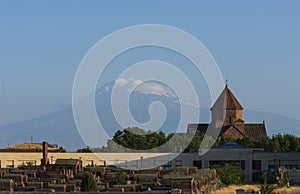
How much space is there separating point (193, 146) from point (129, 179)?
5304cm

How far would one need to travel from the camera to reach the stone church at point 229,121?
378 feet

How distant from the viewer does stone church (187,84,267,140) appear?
11531cm

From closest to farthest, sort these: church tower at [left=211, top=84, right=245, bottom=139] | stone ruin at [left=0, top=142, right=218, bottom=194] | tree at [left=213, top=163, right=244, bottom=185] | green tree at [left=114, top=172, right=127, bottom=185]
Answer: stone ruin at [left=0, top=142, right=218, bottom=194], green tree at [left=114, top=172, right=127, bottom=185], tree at [left=213, top=163, right=244, bottom=185], church tower at [left=211, top=84, right=245, bottom=139]

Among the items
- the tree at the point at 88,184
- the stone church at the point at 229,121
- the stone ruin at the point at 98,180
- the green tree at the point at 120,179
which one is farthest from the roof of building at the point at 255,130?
the tree at the point at 88,184

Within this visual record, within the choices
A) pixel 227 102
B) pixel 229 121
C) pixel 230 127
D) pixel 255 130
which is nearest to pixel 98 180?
pixel 230 127

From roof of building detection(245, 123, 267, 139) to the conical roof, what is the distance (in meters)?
5.53

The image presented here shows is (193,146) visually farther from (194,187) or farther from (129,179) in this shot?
(194,187)

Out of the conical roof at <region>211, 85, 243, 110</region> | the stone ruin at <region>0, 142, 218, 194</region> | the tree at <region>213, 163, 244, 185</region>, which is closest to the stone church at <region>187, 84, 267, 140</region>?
the conical roof at <region>211, 85, 243, 110</region>

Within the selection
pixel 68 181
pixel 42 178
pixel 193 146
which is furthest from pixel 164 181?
pixel 193 146

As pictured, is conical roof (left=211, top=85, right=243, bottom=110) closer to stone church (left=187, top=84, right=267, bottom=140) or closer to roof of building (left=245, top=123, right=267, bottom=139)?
stone church (left=187, top=84, right=267, bottom=140)

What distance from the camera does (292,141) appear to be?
101 m

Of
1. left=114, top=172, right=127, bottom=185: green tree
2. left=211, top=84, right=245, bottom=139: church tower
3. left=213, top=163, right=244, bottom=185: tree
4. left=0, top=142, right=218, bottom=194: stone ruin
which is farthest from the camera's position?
left=211, top=84, right=245, bottom=139: church tower

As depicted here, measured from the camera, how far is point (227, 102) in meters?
124

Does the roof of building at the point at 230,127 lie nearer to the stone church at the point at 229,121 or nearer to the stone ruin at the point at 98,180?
the stone church at the point at 229,121
